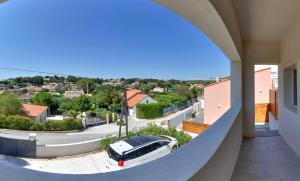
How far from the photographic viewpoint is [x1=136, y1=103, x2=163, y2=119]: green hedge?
22.9m

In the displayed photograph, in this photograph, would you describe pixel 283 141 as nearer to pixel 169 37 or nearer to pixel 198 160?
pixel 198 160

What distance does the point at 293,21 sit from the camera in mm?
3396

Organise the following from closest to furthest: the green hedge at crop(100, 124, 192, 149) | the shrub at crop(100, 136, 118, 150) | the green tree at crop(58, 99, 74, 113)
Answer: the green tree at crop(58, 99, 74, 113), the green hedge at crop(100, 124, 192, 149), the shrub at crop(100, 136, 118, 150)

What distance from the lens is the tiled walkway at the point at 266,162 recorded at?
2.47 metres

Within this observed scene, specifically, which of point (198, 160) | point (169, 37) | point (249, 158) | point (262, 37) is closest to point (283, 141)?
point (249, 158)

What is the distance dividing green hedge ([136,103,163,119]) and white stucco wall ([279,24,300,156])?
1853 centimetres

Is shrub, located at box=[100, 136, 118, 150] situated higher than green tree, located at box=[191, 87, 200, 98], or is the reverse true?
green tree, located at box=[191, 87, 200, 98]

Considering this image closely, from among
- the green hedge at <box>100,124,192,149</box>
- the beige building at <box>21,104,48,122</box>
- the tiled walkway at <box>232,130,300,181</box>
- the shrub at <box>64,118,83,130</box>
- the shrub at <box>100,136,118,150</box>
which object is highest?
the beige building at <box>21,104,48,122</box>

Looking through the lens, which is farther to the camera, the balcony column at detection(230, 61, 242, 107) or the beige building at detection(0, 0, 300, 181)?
the balcony column at detection(230, 61, 242, 107)

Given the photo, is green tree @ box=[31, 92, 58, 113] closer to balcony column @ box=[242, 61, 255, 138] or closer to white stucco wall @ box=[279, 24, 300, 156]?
balcony column @ box=[242, 61, 255, 138]

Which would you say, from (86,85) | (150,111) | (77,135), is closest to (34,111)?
(86,85)

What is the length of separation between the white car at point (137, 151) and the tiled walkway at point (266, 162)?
368 centimetres

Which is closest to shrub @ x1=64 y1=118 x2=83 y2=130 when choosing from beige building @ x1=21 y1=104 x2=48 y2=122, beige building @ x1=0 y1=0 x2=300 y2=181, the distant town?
the distant town

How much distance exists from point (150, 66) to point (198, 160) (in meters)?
22.2
